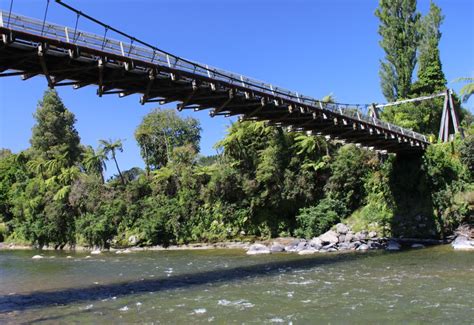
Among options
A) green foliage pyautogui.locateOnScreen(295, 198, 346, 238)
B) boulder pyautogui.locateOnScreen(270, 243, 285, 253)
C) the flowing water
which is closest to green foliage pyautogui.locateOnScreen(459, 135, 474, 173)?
the flowing water

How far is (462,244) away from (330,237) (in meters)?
8.65

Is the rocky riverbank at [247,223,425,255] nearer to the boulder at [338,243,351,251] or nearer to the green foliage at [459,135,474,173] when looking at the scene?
the boulder at [338,243,351,251]

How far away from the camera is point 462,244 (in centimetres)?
2619

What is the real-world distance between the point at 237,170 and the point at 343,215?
10941 mm

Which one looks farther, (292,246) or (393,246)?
(292,246)

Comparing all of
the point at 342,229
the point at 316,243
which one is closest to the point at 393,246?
the point at 342,229

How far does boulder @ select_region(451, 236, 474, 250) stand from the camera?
25764mm

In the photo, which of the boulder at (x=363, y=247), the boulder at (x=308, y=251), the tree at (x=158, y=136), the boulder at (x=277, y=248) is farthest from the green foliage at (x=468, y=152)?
the tree at (x=158, y=136)

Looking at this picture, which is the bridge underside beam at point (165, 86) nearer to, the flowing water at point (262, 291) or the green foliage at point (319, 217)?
the green foliage at point (319, 217)

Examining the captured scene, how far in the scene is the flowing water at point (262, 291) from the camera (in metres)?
12.9

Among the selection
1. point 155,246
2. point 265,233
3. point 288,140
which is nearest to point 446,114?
point 288,140

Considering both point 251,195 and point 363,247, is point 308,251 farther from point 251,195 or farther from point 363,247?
point 251,195

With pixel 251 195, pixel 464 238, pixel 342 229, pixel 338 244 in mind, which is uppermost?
pixel 251 195

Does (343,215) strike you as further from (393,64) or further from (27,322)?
(27,322)
